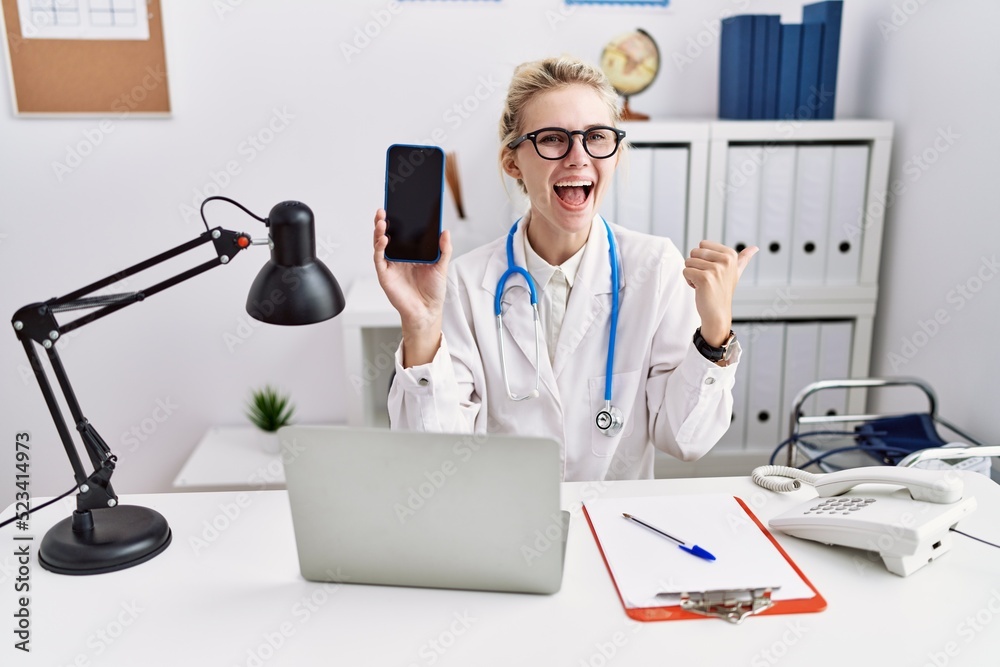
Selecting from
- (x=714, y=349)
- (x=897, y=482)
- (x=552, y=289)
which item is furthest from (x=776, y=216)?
(x=897, y=482)

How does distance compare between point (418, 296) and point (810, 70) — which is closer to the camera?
point (418, 296)

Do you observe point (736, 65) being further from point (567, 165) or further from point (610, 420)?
point (610, 420)

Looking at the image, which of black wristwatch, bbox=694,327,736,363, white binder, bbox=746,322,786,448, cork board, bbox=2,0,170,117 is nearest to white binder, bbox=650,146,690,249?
white binder, bbox=746,322,786,448

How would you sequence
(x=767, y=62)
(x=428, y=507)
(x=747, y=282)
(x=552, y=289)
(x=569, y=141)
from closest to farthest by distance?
(x=428, y=507)
(x=569, y=141)
(x=552, y=289)
(x=767, y=62)
(x=747, y=282)

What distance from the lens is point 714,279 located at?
1.29 m

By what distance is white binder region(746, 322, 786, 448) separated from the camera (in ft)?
8.12

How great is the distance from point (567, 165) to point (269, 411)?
1.40 m

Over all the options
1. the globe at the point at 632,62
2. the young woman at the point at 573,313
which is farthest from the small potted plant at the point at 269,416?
the globe at the point at 632,62

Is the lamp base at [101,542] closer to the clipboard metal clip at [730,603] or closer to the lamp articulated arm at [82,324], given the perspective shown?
the lamp articulated arm at [82,324]

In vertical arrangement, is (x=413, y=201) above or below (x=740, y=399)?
above

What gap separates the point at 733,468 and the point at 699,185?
0.88 m

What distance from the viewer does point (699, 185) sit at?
2359 mm

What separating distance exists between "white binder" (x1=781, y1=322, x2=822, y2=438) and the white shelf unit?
0.07 feet

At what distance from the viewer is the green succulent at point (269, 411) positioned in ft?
8.18
